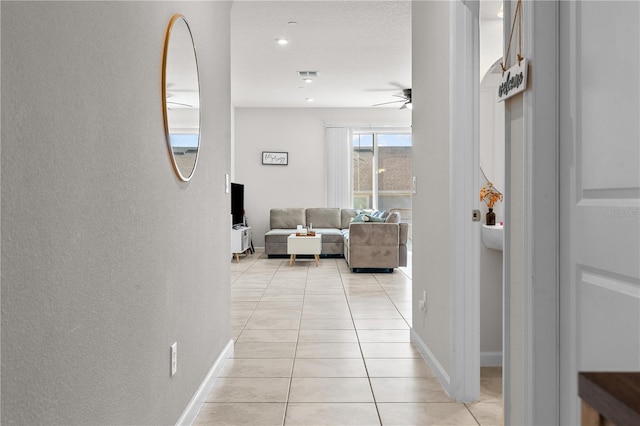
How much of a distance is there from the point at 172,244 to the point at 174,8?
3.24 feet

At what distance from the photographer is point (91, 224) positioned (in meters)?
1.23

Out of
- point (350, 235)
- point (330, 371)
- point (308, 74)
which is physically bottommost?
point (330, 371)

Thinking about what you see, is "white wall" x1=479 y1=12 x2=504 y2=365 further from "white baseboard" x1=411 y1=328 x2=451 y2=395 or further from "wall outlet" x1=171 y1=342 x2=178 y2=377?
"wall outlet" x1=171 y1=342 x2=178 y2=377

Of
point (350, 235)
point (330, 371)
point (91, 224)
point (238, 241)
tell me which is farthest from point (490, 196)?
point (238, 241)

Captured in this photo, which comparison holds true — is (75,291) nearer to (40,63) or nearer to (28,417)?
(28,417)

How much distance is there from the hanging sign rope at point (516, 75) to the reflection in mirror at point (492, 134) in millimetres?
1406

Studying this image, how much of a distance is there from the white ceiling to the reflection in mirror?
390 millimetres

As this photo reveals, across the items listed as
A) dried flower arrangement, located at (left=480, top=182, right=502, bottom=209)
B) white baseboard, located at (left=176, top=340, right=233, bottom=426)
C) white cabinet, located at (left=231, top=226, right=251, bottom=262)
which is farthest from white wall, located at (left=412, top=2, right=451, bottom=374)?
white cabinet, located at (left=231, top=226, right=251, bottom=262)

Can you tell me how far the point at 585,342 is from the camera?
4.30ft

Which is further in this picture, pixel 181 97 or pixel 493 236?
pixel 493 236

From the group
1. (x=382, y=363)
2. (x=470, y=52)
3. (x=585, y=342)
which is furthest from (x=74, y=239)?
(x=382, y=363)

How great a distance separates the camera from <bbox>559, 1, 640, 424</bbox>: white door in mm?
1146

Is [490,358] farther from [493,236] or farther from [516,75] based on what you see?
[516,75]

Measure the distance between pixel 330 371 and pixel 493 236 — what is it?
4.10 ft
